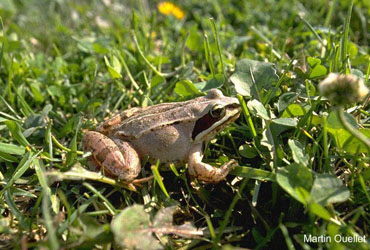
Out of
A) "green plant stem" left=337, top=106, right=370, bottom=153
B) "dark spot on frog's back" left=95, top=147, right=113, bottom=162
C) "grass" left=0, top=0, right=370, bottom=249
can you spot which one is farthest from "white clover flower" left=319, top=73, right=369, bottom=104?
"dark spot on frog's back" left=95, top=147, right=113, bottom=162

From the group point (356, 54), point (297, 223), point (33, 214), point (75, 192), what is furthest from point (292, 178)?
point (356, 54)

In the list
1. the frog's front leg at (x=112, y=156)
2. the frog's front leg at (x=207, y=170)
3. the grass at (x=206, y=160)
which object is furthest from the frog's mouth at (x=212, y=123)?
the frog's front leg at (x=112, y=156)

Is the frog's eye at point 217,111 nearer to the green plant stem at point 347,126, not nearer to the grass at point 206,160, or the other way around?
the grass at point 206,160

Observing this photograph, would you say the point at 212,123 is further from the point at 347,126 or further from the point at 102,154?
the point at 347,126

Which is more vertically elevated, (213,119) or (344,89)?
(344,89)

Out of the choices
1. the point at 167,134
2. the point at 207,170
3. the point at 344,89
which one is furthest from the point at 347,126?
the point at 167,134

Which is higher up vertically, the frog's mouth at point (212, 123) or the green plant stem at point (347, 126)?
the green plant stem at point (347, 126)

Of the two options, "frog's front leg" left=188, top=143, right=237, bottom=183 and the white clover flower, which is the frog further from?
the white clover flower

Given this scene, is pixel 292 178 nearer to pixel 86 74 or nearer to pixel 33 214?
pixel 33 214
